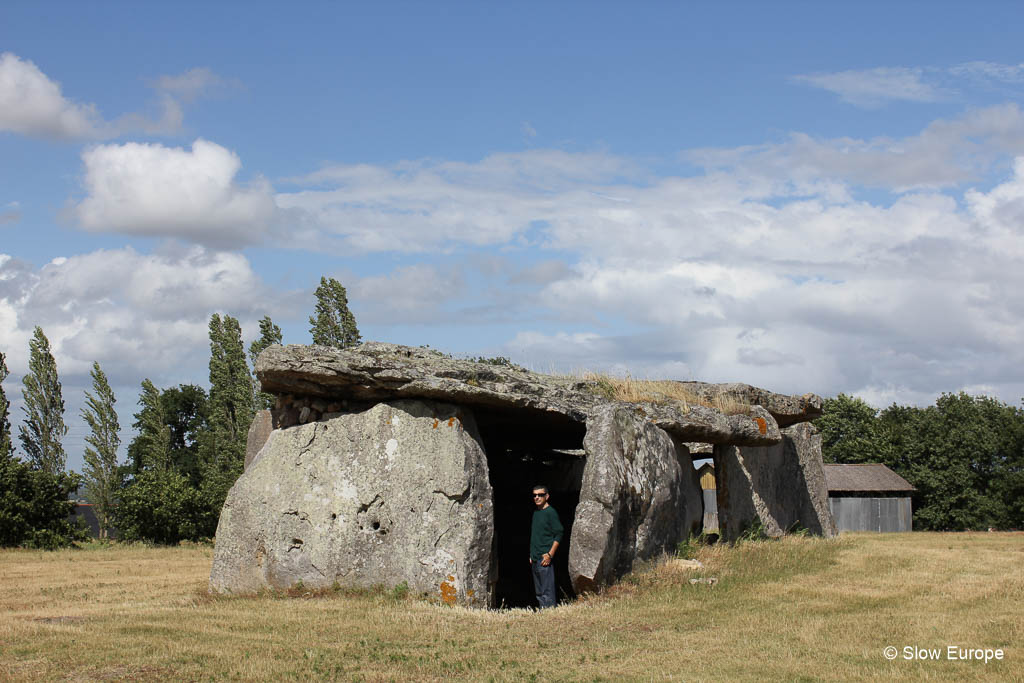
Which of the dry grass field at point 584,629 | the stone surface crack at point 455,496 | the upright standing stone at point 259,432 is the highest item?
the upright standing stone at point 259,432

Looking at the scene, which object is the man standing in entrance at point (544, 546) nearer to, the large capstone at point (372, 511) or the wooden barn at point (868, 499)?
the large capstone at point (372, 511)

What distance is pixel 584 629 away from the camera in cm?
1121

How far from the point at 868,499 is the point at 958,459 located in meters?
6.76

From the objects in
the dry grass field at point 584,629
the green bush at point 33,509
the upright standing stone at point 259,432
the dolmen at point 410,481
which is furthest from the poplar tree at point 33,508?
the dolmen at point 410,481

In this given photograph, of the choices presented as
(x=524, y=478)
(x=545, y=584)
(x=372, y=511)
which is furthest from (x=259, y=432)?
(x=545, y=584)

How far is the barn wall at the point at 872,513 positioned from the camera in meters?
38.7

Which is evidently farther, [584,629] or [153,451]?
[153,451]

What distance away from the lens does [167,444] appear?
39250 millimetres

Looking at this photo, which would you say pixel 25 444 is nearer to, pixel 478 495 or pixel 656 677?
pixel 478 495

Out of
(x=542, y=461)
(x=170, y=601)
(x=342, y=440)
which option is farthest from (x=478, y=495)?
(x=542, y=461)

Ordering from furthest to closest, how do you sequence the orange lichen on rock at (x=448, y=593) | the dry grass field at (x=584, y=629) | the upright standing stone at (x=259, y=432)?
the upright standing stone at (x=259, y=432)
the orange lichen on rock at (x=448, y=593)
the dry grass field at (x=584, y=629)

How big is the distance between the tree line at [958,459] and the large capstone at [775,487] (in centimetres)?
2375

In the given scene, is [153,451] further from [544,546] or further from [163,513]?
[544,546]

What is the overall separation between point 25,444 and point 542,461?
24199 mm
